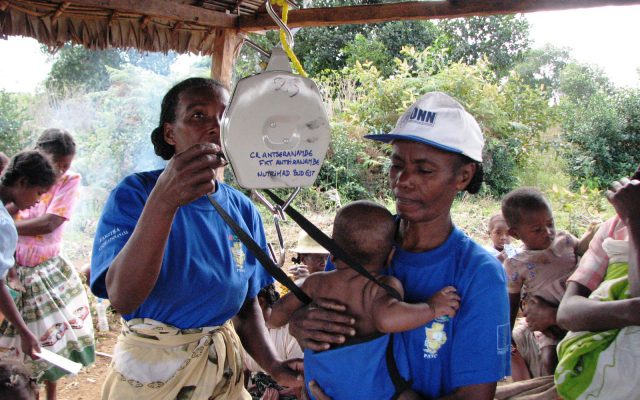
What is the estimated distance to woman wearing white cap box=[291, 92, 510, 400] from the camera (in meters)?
1.42

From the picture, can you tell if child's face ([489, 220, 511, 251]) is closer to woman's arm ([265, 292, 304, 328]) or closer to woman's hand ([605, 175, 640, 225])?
woman's hand ([605, 175, 640, 225])

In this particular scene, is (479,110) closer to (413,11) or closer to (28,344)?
(413,11)

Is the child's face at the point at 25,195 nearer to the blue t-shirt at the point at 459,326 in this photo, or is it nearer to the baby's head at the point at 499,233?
the blue t-shirt at the point at 459,326

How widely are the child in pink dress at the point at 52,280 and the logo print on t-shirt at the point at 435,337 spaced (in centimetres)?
278

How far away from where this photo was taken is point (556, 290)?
303 centimetres

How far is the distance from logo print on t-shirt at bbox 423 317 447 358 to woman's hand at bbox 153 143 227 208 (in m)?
0.71

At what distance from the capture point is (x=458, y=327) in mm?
1458

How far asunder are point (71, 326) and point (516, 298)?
284 cm

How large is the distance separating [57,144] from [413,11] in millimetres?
2480

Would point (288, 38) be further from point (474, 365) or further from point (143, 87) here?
point (143, 87)

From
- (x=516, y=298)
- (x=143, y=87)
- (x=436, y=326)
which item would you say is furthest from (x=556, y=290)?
(x=143, y=87)

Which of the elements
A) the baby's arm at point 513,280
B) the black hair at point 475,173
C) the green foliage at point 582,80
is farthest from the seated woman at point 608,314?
the green foliage at point 582,80

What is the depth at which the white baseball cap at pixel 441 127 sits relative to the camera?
4.82 feet

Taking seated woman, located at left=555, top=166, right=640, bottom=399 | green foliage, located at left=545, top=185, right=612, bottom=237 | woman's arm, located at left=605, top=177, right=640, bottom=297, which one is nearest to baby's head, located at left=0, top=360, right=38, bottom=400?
seated woman, located at left=555, top=166, right=640, bottom=399
